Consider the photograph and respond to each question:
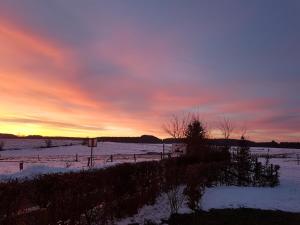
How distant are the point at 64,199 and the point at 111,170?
3.07m

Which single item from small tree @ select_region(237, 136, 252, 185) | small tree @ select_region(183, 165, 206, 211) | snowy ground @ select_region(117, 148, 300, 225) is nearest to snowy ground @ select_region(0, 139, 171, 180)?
snowy ground @ select_region(117, 148, 300, 225)

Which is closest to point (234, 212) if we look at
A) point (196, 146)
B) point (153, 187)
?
point (153, 187)

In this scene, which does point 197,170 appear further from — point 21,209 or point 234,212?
point 21,209

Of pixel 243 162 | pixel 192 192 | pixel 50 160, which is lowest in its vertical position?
pixel 192 192

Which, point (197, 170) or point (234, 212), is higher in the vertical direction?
point (197, 170)

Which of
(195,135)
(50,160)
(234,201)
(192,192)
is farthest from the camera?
(50,160)

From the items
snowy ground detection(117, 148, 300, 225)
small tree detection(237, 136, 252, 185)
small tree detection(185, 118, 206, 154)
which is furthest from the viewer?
small tree detection(185, 118, 206, 154)

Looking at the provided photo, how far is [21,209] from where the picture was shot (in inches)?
305

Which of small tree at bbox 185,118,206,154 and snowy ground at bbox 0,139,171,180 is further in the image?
small tree at bbox 185,118,206,154

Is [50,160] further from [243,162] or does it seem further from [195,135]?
[243,162]

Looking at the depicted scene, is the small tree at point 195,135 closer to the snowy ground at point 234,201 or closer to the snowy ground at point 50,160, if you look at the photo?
the snowy ground at point 50,160

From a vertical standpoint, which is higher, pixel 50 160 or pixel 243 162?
pixel 50 160

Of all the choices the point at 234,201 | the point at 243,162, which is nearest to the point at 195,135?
the point at 243,162

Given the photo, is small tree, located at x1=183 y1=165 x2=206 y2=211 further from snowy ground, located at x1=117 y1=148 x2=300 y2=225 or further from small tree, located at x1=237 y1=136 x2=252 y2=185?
small tree, located at x1=237 y1=136 x2=252 y2=185
